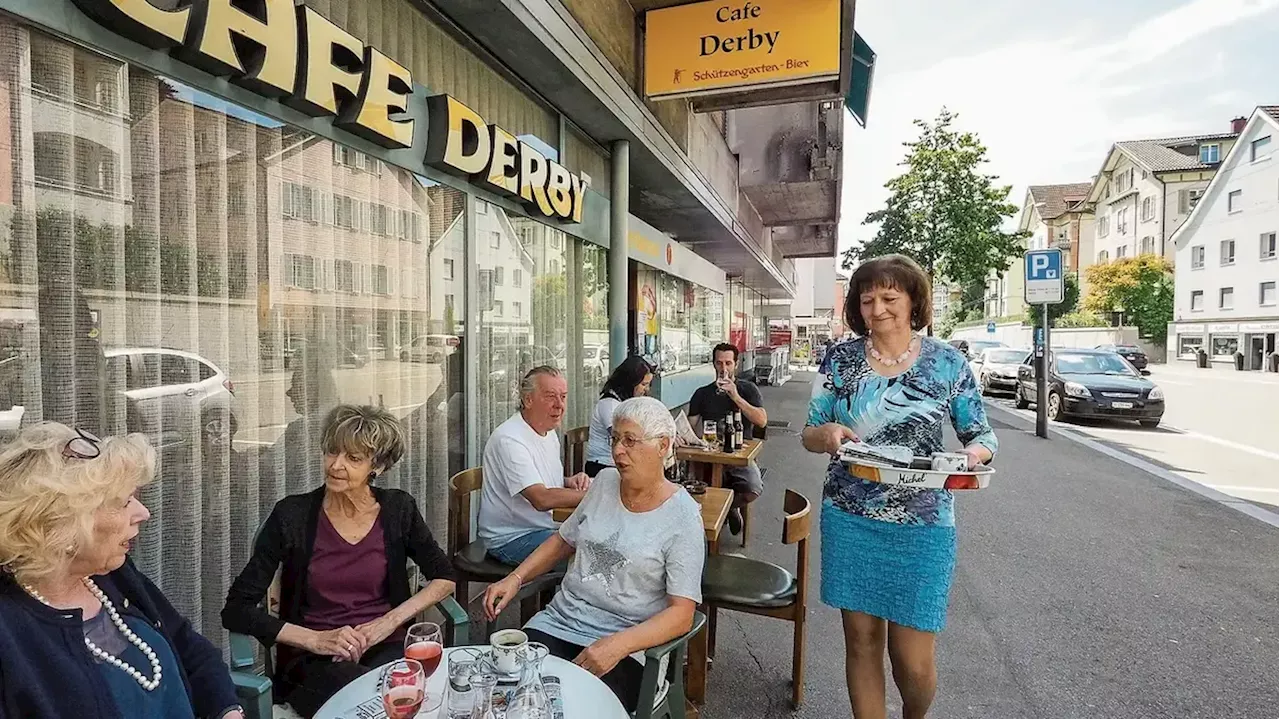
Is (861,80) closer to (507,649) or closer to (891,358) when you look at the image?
(891,358)

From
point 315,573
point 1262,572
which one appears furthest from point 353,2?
point 1262,572

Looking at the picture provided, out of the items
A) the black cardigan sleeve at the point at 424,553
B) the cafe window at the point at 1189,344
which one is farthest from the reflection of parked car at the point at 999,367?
the cafe window at the point at 1189,344

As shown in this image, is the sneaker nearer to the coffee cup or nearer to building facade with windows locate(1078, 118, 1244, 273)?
the coffee cup

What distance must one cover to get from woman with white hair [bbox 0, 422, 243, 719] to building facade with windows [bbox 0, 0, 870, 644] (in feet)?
2.53

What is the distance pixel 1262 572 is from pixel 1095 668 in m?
2.57

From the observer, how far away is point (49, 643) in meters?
1.29

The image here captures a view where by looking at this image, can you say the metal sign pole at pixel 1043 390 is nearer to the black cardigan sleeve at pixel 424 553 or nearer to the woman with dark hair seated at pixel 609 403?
the woman with dark hair seated at pixel 609 403

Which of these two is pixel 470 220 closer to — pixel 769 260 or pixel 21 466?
pixel 21 466

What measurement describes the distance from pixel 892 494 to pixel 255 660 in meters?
2.07

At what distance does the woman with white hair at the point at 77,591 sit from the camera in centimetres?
127

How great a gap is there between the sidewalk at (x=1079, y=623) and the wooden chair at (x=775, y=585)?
0.34 metres

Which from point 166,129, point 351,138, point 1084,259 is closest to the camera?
point 166,129

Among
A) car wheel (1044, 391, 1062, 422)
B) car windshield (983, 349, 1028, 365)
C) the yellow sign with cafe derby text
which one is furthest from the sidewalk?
car windshield (983, 349, 1028, 365)

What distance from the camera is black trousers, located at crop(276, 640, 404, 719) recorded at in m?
1.93
